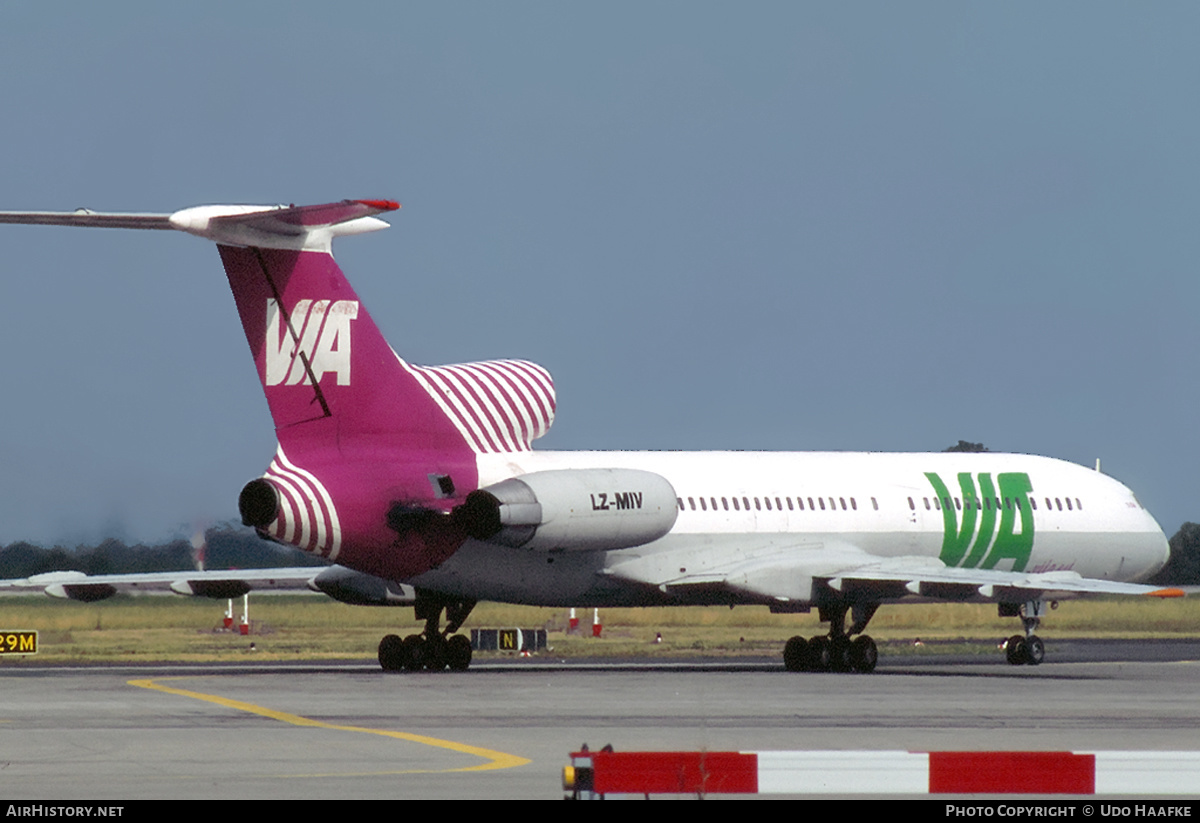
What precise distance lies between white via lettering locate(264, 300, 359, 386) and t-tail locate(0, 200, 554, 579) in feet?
0.07

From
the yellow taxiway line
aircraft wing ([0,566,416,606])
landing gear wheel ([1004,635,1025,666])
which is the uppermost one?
aircraft wing ([0,566,416,606])

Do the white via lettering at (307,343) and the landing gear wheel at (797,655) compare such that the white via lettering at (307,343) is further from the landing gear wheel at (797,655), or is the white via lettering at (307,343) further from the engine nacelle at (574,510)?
the landing gear wheel at (797,655)

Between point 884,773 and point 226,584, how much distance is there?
2700 centimetres

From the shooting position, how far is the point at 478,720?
2216 cm

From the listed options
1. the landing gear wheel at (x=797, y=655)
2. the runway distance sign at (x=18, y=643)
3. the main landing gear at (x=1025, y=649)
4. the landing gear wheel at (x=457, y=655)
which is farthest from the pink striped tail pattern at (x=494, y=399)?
the runway distance sign at (x=18, y=643)

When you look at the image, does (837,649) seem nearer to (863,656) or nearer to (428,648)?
(863,656)

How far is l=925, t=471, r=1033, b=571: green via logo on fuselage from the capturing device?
3862cm

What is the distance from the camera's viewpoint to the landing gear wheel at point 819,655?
114 ft

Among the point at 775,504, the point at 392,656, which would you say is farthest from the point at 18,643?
the point at 775,504

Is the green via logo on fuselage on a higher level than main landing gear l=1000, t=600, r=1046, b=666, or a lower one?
higher

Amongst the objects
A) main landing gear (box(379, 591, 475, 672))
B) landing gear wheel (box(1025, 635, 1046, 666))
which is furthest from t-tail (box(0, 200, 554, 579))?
landing gear wheel (box(1025, 635, 1046, 666))

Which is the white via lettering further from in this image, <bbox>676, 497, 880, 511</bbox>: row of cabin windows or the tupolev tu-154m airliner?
<bbox>676, 497, 880, 511</bbox>: row of cabin windows

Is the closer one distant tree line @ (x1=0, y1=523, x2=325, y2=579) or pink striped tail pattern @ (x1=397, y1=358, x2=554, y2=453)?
pink striped tail pattern @ (x1=397, y1=358, x2=554, y2=453)

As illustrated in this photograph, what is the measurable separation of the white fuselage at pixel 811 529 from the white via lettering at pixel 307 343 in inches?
136
